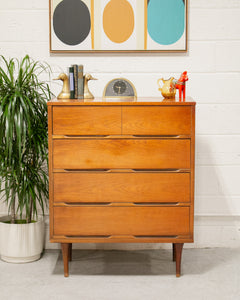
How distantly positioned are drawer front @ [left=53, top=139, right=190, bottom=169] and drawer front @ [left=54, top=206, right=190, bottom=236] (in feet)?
0.85

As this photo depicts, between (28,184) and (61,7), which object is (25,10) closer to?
(61,7)

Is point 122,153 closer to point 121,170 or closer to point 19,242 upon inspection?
point 121,170

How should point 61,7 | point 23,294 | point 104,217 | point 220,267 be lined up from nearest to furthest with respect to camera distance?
point 23,294, point 104,217, point 220,267, point 61,7

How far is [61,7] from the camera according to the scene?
3.02 meters

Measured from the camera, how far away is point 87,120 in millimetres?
2535

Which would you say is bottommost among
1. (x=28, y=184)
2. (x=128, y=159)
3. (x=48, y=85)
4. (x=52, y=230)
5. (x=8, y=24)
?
(x=52, y=230)

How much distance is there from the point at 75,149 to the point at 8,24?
115cm

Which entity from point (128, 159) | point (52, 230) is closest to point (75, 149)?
point (128, 159)

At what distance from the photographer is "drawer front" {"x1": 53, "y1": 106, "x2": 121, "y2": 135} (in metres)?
2.53

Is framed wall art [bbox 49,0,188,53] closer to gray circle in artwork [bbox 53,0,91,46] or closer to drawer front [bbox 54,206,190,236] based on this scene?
gray circle in artwork [bbox 53,0,91,46]

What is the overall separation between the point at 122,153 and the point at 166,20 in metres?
1.09

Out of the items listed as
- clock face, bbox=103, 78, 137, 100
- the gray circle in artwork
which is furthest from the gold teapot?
the gray circle in artwork

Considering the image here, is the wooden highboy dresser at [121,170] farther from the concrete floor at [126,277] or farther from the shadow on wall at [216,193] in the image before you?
the shadow on wall at [216,193]

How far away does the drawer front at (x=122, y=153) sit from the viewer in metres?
2.54
